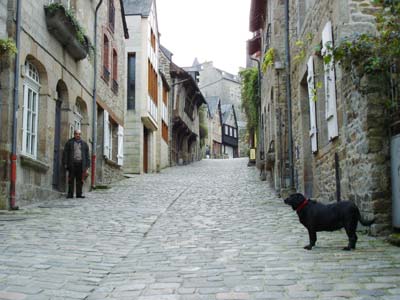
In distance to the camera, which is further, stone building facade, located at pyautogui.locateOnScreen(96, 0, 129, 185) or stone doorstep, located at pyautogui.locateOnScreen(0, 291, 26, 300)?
stone building facade, located at pyautogui.locateOnScreen(96, 0, 129, 185)

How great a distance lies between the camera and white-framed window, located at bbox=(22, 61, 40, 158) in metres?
11.2

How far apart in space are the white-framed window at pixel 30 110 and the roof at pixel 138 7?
51.7 feet

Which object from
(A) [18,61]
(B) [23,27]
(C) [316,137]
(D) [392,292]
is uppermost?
(B) [23,27]

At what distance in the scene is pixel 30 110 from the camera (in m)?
11.6

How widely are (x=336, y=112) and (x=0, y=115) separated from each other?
5.89m

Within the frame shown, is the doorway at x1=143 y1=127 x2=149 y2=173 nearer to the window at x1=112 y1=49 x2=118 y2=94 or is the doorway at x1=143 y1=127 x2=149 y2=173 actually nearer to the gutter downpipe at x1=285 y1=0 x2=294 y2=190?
the window at x1=112 y1=49 x2=118 y2=94

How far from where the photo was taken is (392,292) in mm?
4629

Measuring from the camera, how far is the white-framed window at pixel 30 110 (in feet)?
36.8

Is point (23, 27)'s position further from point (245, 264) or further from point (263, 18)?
point (263, 18)

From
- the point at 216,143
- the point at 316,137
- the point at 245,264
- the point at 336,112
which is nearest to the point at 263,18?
the point at 316,137

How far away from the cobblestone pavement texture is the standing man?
2523mm

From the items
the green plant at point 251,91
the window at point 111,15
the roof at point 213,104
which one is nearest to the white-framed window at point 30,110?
the window at point 111,15

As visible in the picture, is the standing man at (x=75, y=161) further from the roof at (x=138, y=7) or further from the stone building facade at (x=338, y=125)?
the roof at (x=138, y=7)

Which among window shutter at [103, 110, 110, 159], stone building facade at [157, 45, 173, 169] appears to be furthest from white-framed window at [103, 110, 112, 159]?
stone building facade at [157, 45, 173, 169]
